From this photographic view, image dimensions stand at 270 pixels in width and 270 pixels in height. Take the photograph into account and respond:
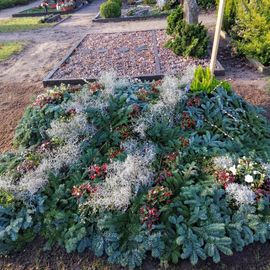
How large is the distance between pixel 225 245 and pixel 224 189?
0.54m

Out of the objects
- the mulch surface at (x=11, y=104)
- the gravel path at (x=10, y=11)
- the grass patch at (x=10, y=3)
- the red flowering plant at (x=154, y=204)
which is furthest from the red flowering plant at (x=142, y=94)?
the grass patch at (x=10, y=3)

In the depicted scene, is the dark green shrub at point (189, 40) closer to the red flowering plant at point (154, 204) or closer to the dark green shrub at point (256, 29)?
the dark green shrub at point (256, 29)

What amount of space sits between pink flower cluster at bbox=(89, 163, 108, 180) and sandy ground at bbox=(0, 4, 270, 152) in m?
1.71

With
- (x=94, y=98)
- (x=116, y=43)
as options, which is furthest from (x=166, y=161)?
(x=116, y=43)

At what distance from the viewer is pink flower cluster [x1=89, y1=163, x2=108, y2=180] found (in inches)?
123

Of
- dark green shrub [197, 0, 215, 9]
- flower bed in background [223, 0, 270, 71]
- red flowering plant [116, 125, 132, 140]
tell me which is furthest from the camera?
dark green shrub [197, 0, 215, 9]

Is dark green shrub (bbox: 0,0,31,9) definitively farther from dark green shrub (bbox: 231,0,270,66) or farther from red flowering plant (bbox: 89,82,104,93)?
red flowering plant (bbox: 89,82,104,93)

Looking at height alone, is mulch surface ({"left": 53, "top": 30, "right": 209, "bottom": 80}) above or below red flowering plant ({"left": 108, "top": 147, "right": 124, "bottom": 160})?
below

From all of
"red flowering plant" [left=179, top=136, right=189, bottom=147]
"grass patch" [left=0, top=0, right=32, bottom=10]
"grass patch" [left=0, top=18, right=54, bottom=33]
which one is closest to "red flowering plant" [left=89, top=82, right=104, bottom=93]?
"red flowering plant" [left=179, top=136, right=189, bottom=147]

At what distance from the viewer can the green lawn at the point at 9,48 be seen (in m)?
8.81

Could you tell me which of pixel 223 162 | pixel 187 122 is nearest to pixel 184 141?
pixel 187 122

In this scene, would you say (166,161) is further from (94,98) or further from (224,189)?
(94,98)

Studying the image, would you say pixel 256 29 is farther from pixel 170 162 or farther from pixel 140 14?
pixel 140 14

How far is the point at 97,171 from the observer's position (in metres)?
3.15
